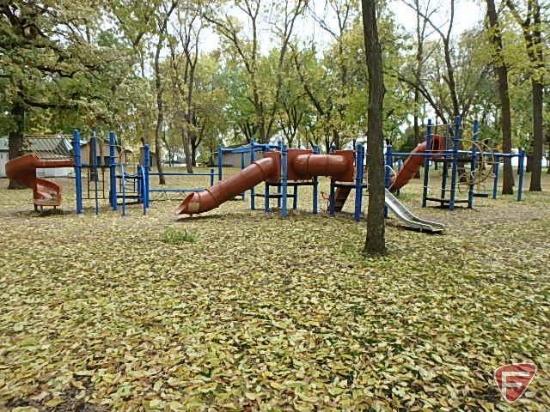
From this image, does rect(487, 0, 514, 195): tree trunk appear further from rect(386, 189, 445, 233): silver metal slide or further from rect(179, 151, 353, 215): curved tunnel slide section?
rect(386, 189, 445, 233): silver metal slide

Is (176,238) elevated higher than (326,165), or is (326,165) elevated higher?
(326,165)

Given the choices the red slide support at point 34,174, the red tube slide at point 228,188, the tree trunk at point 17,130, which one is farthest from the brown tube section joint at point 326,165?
the tree trunk at point 17,130

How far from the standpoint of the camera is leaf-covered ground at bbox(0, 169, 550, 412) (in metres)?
2.45

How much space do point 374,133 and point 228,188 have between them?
14.6ft

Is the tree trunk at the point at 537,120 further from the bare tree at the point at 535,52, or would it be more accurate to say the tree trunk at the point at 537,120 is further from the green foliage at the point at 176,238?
the green foliage at the point at 176,238

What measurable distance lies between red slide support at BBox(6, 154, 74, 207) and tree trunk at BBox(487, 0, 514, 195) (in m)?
13.2

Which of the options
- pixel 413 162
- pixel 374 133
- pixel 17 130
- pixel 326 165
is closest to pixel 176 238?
pixel 374 133

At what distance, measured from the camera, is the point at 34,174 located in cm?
974

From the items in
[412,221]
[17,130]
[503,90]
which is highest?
[503,90]

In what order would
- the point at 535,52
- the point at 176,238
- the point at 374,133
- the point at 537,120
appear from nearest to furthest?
the point at 374,133, the point at 176,238, the point at 535,52, the point at 537,120

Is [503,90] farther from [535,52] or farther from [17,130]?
[17,130]

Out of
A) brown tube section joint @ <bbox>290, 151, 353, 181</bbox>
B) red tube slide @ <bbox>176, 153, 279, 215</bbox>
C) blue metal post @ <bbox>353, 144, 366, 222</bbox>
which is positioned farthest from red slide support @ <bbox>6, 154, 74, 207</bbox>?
blue metal post @ <bbox>353, 144, 366, 222</bbox>

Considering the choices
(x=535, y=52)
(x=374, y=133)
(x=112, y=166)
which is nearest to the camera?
(x=374, y=133)

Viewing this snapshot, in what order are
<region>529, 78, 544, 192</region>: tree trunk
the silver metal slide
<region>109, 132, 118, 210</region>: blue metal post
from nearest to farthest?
the silver metal slide, <region>109, 132, 118, 210</region>: blue metal post, <region>529, 78, 544, 192</region>: tree trunk
